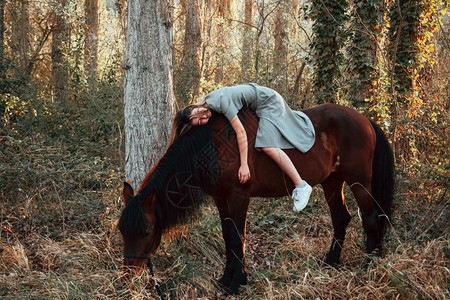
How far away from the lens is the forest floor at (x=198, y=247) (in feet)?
12.4

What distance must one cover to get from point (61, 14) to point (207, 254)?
30.9 ft

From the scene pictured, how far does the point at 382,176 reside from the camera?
15.5 feet

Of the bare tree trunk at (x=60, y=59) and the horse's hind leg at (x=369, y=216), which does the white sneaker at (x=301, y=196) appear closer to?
the horse's hind leg at (x=369, y=216)

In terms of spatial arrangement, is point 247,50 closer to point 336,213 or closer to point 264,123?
point 336,213

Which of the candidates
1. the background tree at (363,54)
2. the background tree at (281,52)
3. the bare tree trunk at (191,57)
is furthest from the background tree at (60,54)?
the background tree at (363,54)

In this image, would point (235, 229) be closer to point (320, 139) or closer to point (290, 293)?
point (290, 293)

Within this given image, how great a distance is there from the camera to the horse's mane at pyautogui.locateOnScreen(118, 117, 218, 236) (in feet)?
12.4

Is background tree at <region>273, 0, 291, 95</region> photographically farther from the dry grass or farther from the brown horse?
the dry grass

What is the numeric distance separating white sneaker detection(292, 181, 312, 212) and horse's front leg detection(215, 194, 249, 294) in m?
0.48

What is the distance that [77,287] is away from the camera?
3729 millimetres

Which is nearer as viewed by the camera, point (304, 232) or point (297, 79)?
point (304, 232)

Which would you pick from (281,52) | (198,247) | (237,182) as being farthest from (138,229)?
(281,52)

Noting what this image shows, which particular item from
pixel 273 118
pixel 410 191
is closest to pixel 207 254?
pixel 273 118

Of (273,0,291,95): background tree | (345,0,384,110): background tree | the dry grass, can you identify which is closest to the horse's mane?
the dry grass
